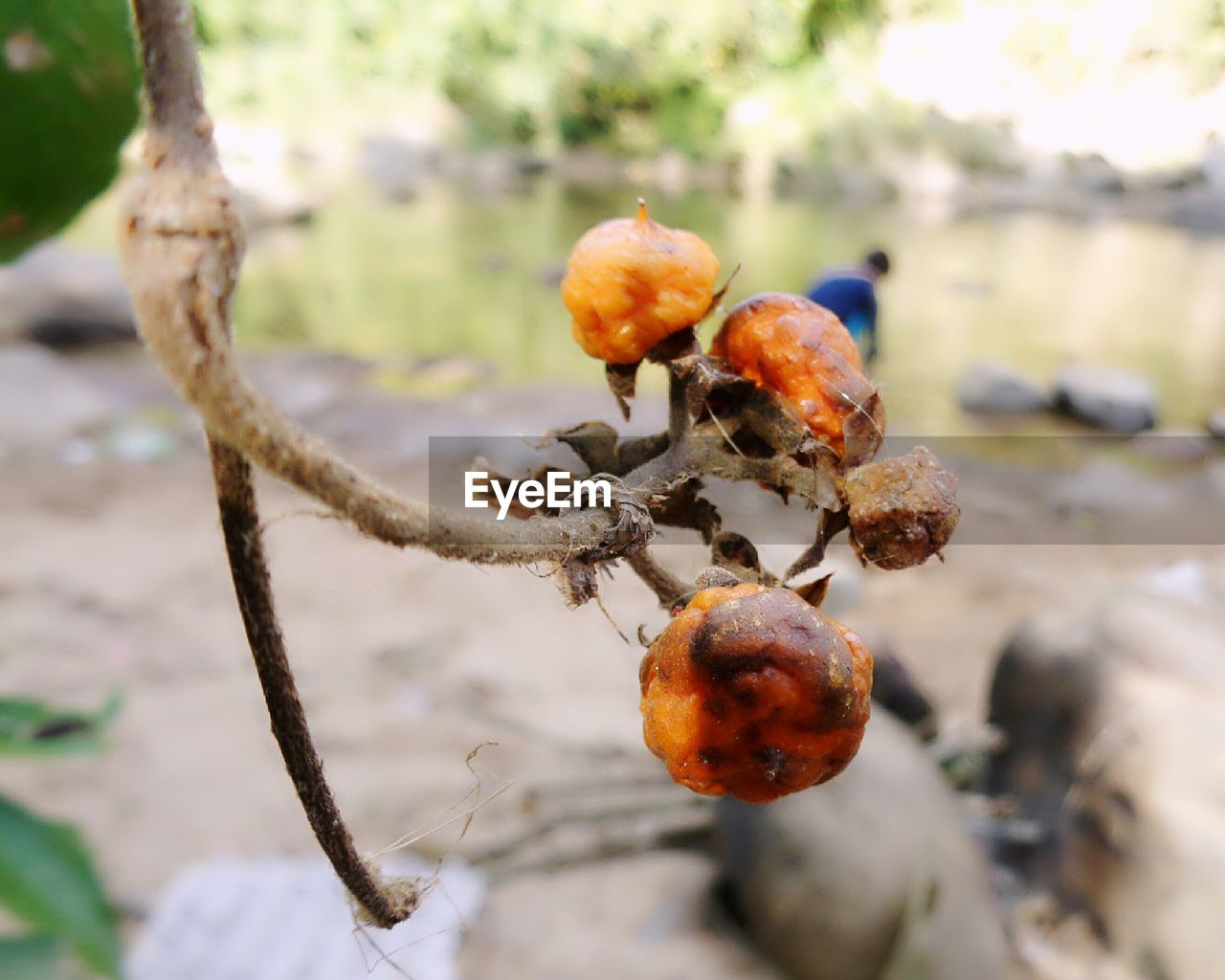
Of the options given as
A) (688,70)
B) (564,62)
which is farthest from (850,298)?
(688,70)

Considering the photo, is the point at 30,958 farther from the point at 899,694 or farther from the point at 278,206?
the point at 278,206

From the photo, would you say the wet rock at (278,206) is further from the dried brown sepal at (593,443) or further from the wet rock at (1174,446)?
the dried brown sepal at (593,443)

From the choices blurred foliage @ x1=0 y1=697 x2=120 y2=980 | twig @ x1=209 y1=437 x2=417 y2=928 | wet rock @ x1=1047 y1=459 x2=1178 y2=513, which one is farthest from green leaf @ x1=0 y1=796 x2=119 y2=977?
wet rock @ x1=1047 y1=459 x2=1178 y2=513

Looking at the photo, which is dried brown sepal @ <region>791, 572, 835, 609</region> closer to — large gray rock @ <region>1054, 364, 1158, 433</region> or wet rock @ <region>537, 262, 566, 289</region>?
large gray rock @ <region>1054, 364, 1158, 433</region>

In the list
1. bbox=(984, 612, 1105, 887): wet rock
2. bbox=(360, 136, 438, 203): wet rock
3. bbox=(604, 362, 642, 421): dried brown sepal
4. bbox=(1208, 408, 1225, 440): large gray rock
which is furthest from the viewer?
bbox=(360, 136, 438, 203): wet rock

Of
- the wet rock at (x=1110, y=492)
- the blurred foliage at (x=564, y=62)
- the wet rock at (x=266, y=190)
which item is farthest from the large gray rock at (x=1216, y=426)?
Result: the blurred foliage at (x=564, y=62)

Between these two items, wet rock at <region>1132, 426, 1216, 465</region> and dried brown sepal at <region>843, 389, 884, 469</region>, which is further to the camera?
wet rock at <region>1132, 426, 1216, 465</region>
